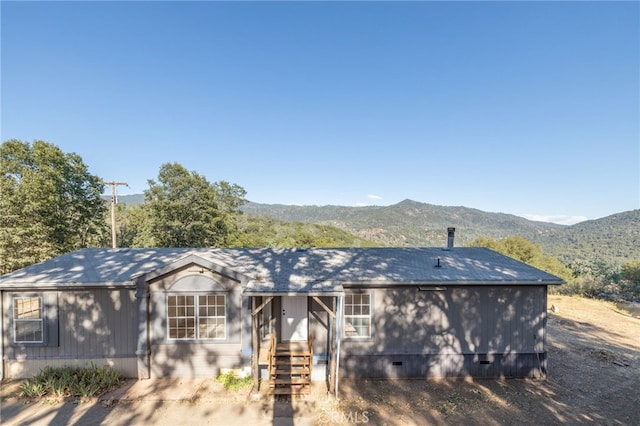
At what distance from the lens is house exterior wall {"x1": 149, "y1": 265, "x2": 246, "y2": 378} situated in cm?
841

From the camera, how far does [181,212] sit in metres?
26.7

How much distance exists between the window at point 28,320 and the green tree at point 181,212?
17.8m

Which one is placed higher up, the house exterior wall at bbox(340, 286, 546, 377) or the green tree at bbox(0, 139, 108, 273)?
the green tree at bbox(0, 139, 108, 273)

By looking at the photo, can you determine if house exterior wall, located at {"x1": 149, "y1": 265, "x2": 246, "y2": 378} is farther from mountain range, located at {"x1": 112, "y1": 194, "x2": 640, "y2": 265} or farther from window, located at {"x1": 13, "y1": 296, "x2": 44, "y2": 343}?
mountain range, located at {"x1": 112, "y1": 194, "x2": 640, "y2": 265}

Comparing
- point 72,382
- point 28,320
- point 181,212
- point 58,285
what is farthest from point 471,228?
point 28,320

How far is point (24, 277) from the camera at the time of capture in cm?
839

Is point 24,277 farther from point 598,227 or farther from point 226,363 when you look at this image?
point 598,227

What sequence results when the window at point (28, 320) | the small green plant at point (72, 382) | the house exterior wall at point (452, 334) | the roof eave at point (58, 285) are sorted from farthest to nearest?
1. the house exterior wall at point (452, 334)
2. the window at point (28, 320)
3. the roof eave at point (58, 285)
4. the small green plant at point (72, 382)

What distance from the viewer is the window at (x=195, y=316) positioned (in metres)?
8.49

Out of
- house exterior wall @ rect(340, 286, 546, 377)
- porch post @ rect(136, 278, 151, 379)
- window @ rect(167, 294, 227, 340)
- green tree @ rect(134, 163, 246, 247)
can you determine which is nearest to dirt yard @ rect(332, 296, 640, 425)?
house exterior wall @ rect(340, 286, 546, 377)

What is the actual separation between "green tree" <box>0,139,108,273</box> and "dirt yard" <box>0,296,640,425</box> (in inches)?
617

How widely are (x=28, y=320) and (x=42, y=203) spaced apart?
1556 cm

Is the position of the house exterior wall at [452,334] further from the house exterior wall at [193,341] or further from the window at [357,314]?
the house exterior wall at [193,341]

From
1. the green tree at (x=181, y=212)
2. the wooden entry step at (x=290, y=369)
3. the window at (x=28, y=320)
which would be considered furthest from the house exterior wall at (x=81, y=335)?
the green tree at (x=181, y=212)
